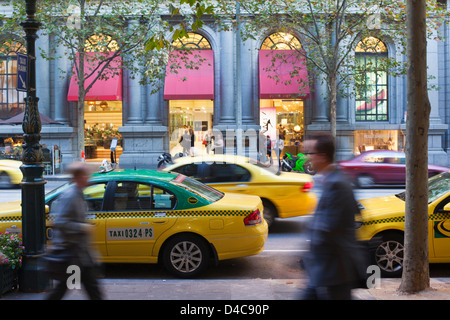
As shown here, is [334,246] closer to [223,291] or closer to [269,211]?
[223,291]

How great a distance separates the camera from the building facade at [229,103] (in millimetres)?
27109

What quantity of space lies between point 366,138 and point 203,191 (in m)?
22.0

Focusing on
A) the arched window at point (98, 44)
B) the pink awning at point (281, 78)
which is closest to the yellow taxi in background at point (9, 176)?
the arched window at point (98, 44)

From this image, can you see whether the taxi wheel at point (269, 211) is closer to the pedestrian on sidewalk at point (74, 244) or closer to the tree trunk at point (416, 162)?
the tree trunk at point (416, 162)

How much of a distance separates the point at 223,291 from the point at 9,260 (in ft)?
8.88

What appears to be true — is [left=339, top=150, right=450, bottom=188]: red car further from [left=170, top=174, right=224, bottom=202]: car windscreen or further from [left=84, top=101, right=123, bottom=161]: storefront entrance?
[left=84, top=101, right=123, bottom=161]: storefront entrance

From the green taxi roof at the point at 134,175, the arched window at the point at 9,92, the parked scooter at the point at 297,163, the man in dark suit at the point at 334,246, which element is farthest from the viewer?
the arched window at the point at 9,92

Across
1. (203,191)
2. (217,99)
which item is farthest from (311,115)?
(203,191)

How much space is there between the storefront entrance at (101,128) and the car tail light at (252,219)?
22.8 m

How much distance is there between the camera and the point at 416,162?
586 cm

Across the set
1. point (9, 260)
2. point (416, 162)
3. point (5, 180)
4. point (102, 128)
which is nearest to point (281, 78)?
point (102, 128)

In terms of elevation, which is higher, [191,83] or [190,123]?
[191,83]

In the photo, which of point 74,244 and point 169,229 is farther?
point 169,229

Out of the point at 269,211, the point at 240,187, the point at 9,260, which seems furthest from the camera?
the point at 240,187
